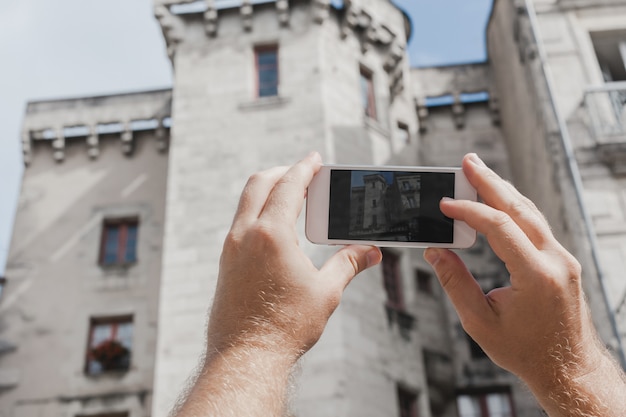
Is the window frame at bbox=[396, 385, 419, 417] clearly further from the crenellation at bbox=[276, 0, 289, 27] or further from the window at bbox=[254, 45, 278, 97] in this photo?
the crenellation at bbox=[276, 0, 289, 27]

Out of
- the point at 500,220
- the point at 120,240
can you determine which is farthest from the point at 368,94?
the point at 500,220

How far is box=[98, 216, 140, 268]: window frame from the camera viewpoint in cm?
1795

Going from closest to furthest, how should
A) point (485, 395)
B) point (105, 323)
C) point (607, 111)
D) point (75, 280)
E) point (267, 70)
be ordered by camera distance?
point (607, 111) < point (485, 395) < point (105, 323) < point (267, 70) < point (75, 280)

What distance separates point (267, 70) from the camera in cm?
1742

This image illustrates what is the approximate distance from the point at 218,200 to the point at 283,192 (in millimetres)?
13290

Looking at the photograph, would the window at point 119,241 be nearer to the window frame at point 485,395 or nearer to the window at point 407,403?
the window at point 407,403

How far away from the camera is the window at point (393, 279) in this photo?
15.5 meters

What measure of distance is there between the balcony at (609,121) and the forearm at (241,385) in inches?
492

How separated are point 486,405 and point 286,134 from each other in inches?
306

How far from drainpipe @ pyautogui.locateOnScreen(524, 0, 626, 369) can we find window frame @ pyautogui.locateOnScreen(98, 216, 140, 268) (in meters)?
10.8

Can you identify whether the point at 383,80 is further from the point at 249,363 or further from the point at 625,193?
the point at 249,363

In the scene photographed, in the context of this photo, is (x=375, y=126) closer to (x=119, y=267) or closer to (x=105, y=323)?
(x=119, y=267)

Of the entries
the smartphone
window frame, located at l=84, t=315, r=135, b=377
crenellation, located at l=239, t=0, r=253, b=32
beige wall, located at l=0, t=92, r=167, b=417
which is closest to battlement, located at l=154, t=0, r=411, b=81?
crenellation, located at l=239, t=0, r=253, b=32

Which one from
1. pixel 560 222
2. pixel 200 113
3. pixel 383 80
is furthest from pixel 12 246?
pixel 560 222
